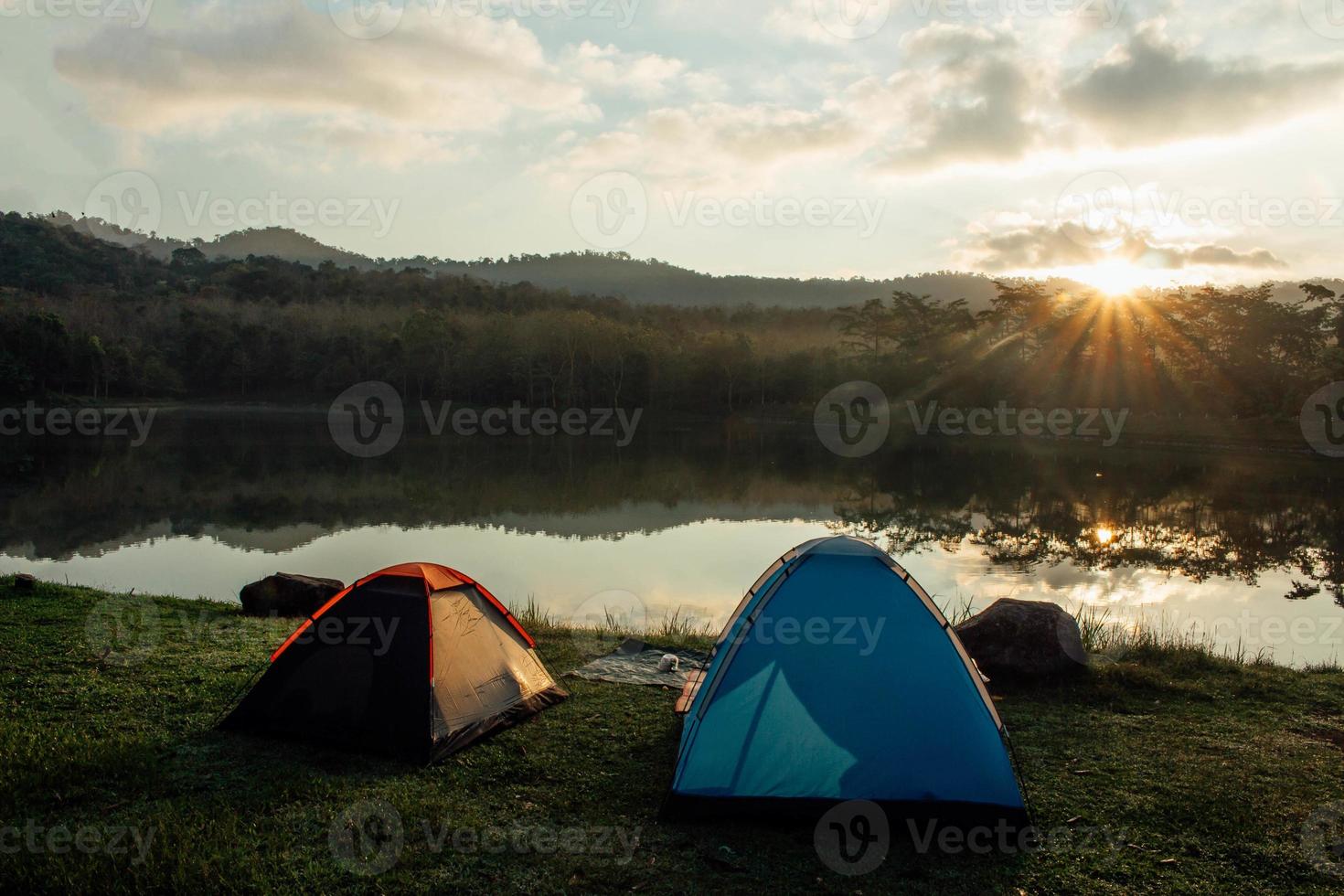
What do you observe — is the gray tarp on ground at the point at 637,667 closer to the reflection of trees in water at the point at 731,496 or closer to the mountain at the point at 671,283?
the reflection of trees in water at the point at 731,496

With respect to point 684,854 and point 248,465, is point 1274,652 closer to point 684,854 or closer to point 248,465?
point 684,854

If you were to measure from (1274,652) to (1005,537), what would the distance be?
8.06 meters

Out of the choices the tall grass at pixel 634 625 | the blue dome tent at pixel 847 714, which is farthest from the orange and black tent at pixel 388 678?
the tall grass at pixel 634 625

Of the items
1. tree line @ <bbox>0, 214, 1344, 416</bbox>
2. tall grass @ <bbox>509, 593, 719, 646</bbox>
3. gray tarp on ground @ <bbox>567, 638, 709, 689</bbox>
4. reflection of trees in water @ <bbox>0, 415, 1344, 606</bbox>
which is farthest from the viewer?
tree line @ <bbox>0, 214, 1344, 416</bbox>

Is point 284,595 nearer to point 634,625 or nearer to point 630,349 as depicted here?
point 634,625

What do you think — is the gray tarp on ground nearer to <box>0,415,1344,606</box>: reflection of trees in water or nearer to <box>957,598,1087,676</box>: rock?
<box>957,598,1087,676</box>: rock

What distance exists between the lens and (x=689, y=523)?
1897cm

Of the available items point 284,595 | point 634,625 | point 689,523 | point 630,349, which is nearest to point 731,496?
point 689,523

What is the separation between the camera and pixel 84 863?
3.68 meters

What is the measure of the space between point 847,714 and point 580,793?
4.92ft

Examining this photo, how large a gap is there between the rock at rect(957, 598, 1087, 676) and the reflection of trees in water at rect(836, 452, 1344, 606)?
7.49m

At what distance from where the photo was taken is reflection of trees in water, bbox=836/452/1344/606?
49.2 feet

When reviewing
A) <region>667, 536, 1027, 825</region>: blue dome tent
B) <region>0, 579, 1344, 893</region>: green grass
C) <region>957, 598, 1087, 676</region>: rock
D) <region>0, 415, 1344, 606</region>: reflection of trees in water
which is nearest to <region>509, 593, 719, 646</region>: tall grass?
<region>0, 579, 1344, 893</region>: green grass

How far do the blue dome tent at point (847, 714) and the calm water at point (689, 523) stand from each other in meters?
5.68
